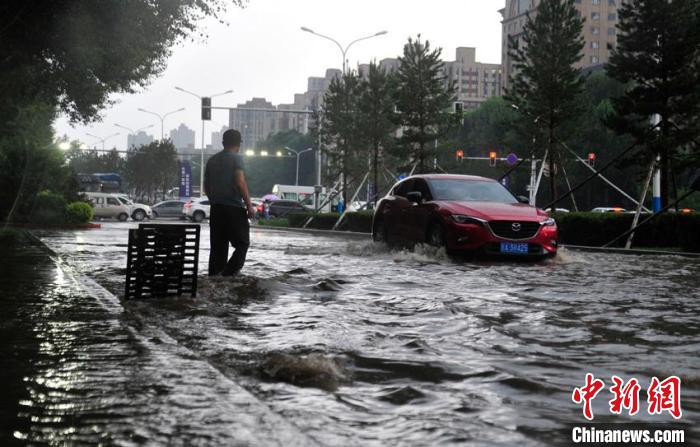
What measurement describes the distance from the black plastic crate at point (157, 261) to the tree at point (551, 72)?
20.4 m

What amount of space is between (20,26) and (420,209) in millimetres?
7445

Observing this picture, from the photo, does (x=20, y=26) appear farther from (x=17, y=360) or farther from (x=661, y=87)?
(x=661, y=87)

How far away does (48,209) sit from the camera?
32.3 meters

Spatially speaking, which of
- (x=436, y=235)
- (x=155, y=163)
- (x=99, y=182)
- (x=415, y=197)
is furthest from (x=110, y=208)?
(x=155, y=163)

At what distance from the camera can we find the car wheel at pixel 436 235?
1309 centimetres

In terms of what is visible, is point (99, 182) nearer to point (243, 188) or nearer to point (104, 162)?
point (104, 162)

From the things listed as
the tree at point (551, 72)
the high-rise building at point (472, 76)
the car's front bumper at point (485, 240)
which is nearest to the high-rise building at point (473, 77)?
the high-rise building at point (472, 76)

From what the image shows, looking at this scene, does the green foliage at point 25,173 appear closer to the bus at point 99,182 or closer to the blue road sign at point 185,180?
the bus at point 99,182

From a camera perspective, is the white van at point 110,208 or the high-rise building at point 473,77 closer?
the white van at point 110,208

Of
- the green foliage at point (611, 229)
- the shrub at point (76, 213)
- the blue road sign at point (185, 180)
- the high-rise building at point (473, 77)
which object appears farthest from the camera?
the high-rise building at point (473, 77)

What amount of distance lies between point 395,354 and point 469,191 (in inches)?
373

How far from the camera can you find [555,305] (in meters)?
7.70

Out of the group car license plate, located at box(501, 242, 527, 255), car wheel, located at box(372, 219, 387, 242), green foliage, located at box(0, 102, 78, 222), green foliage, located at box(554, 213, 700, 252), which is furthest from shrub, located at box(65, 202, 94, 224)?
car license plate, located at box(501, 242, 527, 255)

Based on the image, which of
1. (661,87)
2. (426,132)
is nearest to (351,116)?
(426,132)
